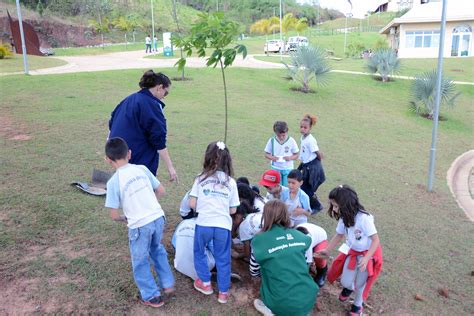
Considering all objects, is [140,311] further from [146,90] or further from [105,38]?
[105,38]

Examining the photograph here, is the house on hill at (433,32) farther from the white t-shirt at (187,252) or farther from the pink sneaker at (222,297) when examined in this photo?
the pink sneaker at (222,297)

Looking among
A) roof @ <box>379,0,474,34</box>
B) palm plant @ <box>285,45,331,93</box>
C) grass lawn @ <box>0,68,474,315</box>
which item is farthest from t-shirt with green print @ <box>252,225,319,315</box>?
roof @ <box>379,0,474,34</box>

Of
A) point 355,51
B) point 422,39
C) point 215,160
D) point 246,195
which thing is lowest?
point 246,195

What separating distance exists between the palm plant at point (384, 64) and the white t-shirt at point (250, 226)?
16578mm

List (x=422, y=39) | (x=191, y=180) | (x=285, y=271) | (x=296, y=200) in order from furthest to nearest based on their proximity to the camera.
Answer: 1. (x=422, y=39)
2. (x=191, y=180)
3. (x=296, y=200)
4. (x=285, y=271)

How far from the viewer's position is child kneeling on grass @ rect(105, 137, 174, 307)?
3047mm

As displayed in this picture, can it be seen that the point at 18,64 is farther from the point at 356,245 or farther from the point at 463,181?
the point at 356,245

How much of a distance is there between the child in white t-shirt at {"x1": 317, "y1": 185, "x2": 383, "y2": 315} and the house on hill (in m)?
35.1

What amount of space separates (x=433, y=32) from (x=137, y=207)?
37.2m

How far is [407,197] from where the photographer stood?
7.15 meters

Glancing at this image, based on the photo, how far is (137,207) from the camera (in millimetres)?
3096

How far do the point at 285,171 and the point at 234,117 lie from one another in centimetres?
624

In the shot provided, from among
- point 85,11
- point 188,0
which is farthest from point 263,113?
point 188,0

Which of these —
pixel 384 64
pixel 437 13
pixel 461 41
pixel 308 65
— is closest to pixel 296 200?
pixel 308 65
